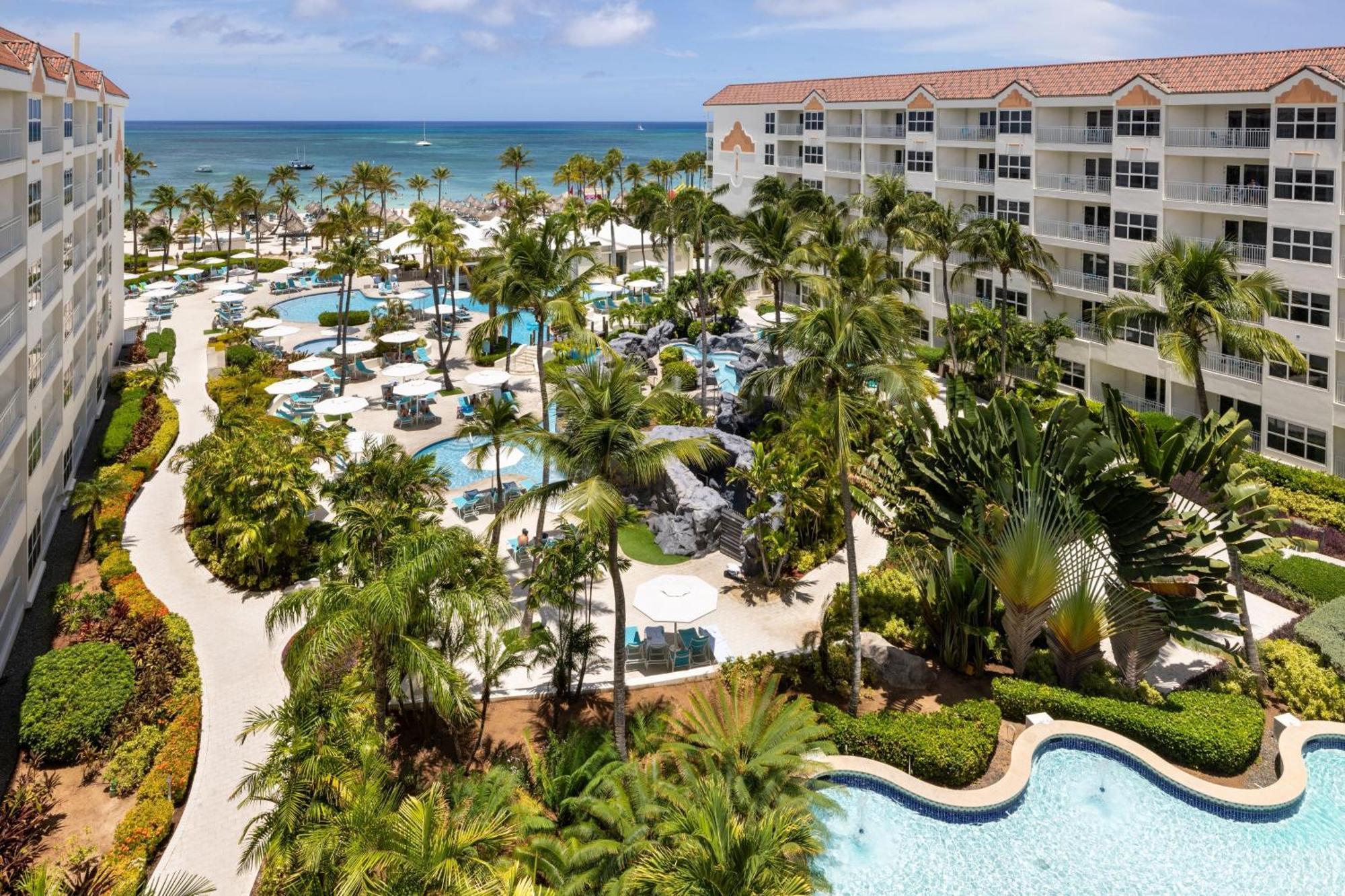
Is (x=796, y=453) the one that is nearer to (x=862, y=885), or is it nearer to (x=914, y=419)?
(x=914, y=419)

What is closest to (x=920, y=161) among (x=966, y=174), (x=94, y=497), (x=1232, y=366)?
(x=966, y=174)

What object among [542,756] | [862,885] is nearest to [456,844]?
[542,756]

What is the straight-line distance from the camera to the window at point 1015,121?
143 feet

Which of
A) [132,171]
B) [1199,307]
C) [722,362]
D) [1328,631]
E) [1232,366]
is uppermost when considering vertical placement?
[132,171]

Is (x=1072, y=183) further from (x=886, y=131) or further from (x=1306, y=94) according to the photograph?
(x=886, y=131)

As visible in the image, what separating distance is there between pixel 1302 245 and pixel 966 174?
18.9 m

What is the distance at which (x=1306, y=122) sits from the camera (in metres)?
31.2

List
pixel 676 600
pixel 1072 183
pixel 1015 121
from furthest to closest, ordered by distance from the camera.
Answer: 1. pixel 1015 121
2. pixel 1072 183
3. pixel 676 600

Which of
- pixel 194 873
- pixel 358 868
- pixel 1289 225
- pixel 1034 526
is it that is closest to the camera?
pixel 358 868

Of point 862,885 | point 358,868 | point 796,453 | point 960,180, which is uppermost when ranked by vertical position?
point 960,180

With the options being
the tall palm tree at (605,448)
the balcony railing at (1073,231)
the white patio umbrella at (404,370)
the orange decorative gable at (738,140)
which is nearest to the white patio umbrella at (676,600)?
the tall palm tree at (605,448)

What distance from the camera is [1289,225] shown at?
32000 millimetres

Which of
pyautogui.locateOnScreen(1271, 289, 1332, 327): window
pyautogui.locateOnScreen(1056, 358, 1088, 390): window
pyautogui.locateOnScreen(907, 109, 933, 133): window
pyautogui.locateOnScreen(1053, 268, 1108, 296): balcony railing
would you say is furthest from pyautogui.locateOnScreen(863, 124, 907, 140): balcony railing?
pyautogui.locateOnScreen(1271, 289, 1332, 327): window

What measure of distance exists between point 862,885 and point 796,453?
44.8 feet
